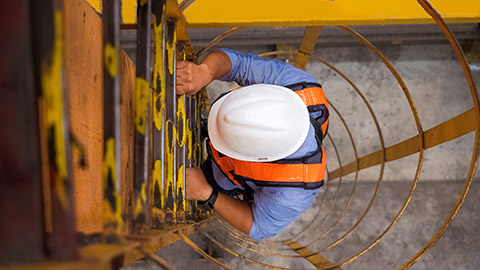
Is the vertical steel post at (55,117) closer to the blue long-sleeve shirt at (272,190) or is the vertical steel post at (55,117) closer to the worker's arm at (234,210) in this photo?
the worker's arm at (234,210)

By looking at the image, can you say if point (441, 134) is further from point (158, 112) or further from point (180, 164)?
point (158, 112)

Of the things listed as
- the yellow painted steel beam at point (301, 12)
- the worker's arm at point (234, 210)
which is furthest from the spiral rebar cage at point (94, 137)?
the yellow painted steel beam at point (301, 12)

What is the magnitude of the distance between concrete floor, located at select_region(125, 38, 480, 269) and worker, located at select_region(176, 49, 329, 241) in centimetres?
212

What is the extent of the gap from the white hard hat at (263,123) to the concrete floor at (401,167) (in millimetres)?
2331

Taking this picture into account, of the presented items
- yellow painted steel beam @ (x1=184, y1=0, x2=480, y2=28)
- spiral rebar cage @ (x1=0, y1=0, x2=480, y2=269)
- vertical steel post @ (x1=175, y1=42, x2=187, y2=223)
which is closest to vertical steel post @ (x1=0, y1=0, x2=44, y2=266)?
spiral rebar cage @ (x1=0, y1=0, x2=480, y2=269)

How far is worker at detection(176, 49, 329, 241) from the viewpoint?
1.44 meters

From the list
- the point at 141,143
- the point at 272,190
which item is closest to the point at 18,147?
the point at 141,143

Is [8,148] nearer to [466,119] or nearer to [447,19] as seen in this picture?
[466,119]

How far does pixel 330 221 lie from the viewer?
3.93 metres

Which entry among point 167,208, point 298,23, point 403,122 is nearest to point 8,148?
point 167,208

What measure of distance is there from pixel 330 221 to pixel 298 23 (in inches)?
100

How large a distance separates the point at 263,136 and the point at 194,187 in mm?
402

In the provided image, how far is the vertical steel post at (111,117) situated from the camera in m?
0.64

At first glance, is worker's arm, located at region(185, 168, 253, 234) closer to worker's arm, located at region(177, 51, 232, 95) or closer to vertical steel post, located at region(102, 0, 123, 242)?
worker's arm, located at region(177, 51, 232, 95)
